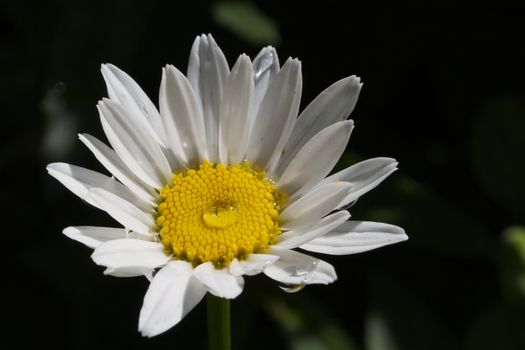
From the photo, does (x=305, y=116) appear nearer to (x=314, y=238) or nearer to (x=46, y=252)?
(x=314, y=238)

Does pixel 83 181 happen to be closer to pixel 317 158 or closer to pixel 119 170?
pixel 119 170

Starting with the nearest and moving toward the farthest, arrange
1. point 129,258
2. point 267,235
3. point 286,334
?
1. point 129,258
2. point 267,235
3. point 286,334

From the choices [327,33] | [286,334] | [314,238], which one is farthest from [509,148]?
[314,238]

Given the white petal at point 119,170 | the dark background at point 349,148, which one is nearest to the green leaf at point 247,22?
the dark background at point 349,148

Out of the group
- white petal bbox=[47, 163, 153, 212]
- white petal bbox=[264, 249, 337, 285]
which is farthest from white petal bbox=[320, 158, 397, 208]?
white petal bbox=[47, 163, 153, 212]

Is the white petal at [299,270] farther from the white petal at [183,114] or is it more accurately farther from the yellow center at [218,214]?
the white petal at [183,114]
